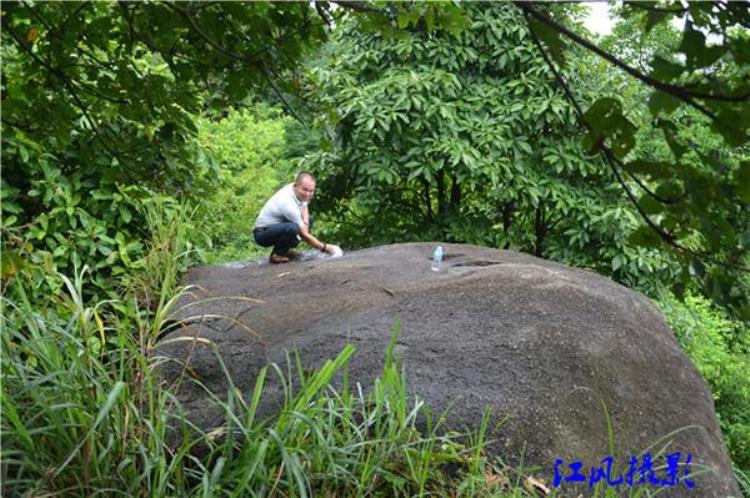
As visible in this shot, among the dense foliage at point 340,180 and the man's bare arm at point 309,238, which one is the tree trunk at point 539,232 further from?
the man's bare arm at point 309,238

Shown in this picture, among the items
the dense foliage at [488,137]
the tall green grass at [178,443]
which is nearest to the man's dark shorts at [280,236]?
the dense foliage at [488,137]

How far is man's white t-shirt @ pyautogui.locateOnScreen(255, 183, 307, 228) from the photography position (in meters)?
7.07

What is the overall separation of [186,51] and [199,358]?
5.83 feet

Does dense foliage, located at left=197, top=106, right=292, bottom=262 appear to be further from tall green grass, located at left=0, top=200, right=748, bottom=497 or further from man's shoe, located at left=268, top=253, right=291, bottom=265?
tall green grass, located at left=0, top=200, right=748, bottom=497

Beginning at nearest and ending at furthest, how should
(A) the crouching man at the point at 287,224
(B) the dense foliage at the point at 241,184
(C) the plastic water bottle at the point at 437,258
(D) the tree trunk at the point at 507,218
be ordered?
1. (C) the plastic water bottle at the point at 437,258
2. (A) the crouching man at the point at 287,224
3. (D) the tree trunk at the point at 507,218
4. (B) the dense foliage at the point at 241,184

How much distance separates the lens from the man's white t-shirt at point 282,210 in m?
7.07

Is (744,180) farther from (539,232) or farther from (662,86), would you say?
(539,232)

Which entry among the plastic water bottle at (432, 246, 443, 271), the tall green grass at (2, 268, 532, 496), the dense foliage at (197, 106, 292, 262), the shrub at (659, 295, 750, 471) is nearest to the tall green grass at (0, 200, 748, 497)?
the tall green grass at (2, 268, 532, 496)

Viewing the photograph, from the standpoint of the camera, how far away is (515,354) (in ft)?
12.8

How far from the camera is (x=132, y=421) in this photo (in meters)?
2.74

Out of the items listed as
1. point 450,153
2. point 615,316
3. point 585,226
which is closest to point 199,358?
point 615,316

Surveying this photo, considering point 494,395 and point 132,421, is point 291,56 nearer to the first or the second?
point 132,421

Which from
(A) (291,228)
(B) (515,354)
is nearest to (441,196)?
(A) (291,228)

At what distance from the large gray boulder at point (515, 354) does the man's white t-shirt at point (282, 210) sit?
1745 mm
